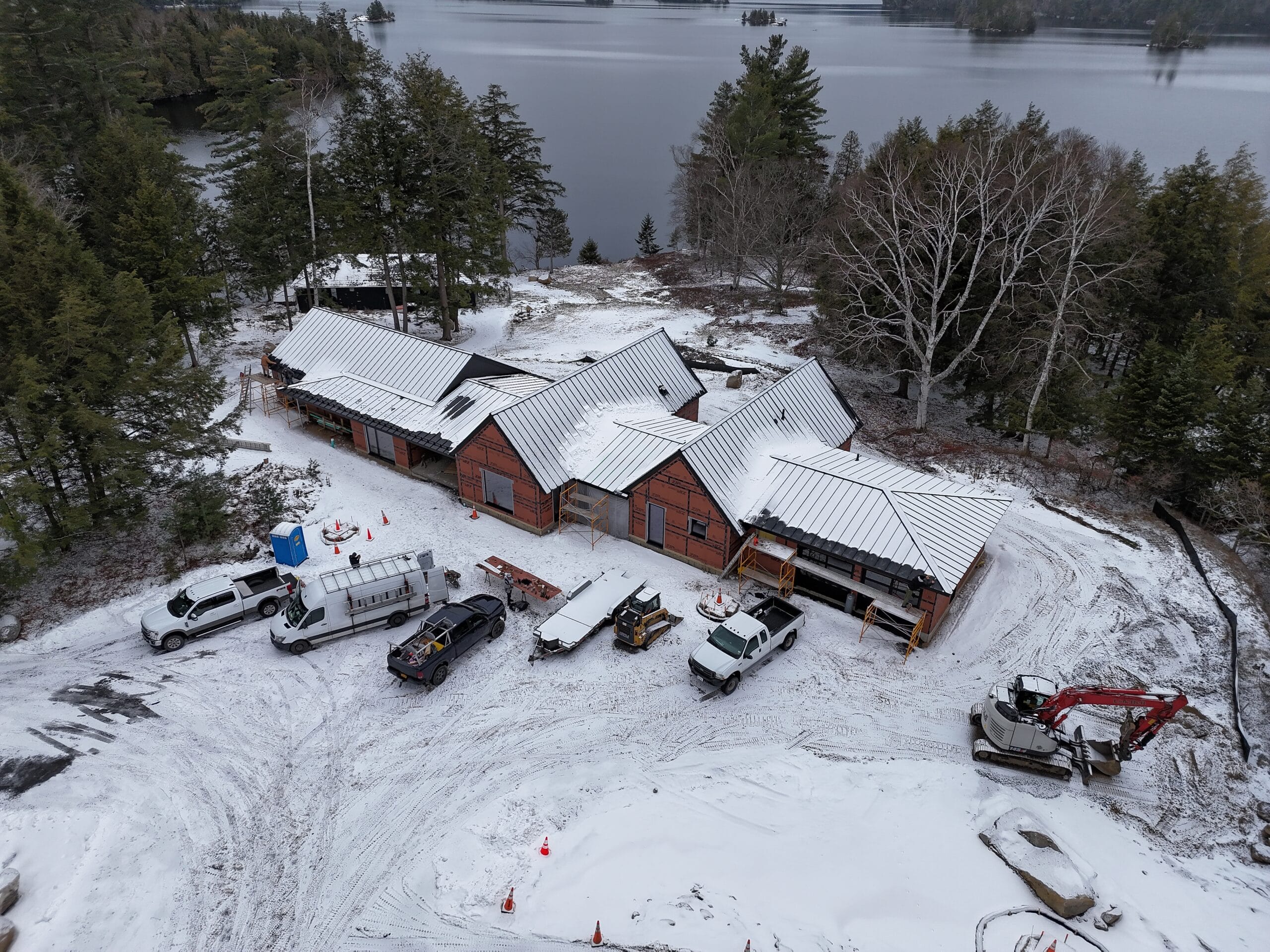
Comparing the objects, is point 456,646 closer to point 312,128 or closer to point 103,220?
point 103,220

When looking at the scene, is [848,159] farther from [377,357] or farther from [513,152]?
[377,357]

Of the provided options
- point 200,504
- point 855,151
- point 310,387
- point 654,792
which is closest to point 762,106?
point 855,151

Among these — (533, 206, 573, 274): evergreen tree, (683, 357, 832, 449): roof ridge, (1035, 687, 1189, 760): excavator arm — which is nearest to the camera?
(1035, 687, 1189, 760): excavator arm

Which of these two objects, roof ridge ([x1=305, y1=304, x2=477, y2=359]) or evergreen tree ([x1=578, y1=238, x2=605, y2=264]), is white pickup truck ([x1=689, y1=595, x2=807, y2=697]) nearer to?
roof ridge ([x1=305, y1=304, x2=477, y2=359])

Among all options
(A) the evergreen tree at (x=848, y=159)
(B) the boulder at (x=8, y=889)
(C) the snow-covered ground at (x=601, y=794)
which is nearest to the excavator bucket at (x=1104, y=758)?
(C) the snow-covered ground at (x=601, y=794)

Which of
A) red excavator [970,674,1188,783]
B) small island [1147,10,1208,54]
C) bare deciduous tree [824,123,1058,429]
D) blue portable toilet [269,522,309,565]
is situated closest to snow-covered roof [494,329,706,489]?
blue portable toilet [269,522,309,565]

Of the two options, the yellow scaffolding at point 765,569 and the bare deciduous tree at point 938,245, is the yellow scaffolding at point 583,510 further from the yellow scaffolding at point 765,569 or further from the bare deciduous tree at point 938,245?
the bare deciduous tree at point 938,245
